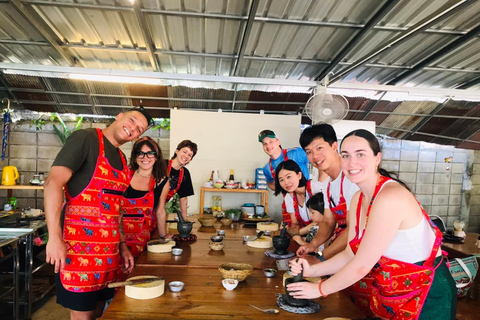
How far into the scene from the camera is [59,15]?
159 inches

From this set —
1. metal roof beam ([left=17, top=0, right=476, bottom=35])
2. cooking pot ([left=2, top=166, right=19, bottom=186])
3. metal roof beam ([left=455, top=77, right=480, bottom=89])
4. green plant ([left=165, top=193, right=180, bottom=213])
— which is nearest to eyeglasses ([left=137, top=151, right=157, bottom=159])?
metal roof beam ([left=17, top=0, right=476, bottom=35])

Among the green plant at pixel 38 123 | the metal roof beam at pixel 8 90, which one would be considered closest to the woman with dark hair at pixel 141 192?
the metal roof beam at pixel 8 90

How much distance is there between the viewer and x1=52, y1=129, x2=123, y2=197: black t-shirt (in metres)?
2.07

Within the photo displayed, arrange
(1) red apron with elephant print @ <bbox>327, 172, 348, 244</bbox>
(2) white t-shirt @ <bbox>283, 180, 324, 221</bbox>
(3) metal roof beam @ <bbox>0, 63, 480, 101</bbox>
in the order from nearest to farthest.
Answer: (1) red apron with elephant print @ <bbox>327, 172, 348, 244</bbox>
(2) white t-shirt @ <bbox>283, 180, 324, 221</bbox>
(3) metal roof beam @ <bbox>0, 63, 480, 101</bbox>

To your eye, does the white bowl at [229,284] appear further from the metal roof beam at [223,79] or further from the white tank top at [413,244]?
the metal roof beam at [223,79]

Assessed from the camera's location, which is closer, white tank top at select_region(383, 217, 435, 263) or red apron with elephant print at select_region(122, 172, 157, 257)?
white tank top at select_region(383, 217, 435, 263)

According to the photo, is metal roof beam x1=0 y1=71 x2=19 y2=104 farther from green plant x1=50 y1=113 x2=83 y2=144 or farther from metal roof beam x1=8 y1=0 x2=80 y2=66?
metal roof beam x1=8 y1=0 x2=80 y2=66

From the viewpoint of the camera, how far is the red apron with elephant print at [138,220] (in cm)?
302

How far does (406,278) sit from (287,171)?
153cm

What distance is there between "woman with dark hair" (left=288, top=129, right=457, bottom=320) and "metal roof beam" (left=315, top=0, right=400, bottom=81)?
266cm

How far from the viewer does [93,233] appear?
2.18 metres

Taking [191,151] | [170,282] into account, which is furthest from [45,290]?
[170,282]

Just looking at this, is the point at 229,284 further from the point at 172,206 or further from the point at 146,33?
the point at 172,206

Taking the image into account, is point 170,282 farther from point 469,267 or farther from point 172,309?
point 469,267
